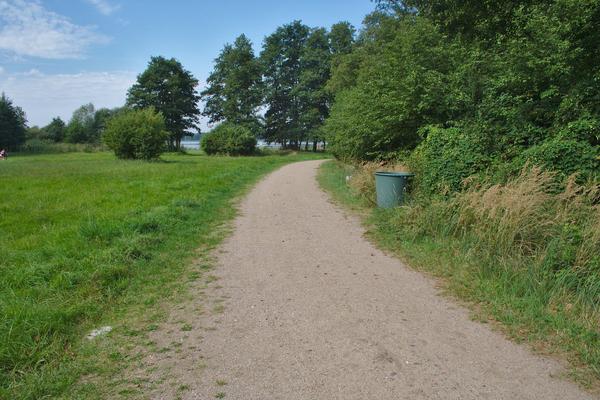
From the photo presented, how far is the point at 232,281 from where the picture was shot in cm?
561

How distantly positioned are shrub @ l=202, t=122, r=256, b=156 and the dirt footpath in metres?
41.5

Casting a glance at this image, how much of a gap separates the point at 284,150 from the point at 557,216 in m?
54.8

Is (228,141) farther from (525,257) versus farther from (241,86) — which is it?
(525,257)

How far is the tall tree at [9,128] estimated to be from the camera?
55.9m

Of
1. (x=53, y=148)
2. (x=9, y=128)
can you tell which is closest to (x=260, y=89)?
(x=53, y=148)

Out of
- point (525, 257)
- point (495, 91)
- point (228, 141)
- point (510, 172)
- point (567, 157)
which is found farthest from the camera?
point (228, 141)

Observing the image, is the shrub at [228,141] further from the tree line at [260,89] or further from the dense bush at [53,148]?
the dense bush at [53,148]

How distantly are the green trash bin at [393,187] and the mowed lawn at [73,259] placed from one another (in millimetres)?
3934

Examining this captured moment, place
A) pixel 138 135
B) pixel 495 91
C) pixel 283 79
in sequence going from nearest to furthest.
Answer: pixel 495 91, pixel 138 135, pixel 283 79

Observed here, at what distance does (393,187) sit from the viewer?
9719mm

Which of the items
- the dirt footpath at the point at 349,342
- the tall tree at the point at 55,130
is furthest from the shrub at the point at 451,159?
the tall tree at the point at 55,130

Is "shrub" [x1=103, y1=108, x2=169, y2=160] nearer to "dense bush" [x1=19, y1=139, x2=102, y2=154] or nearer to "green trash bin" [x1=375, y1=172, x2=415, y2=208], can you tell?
"green trash bin" [x1=375, y1=172, x2=415, y2=208]

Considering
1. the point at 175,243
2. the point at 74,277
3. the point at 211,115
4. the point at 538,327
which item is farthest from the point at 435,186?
the point at 211,115

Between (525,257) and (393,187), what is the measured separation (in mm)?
4611
